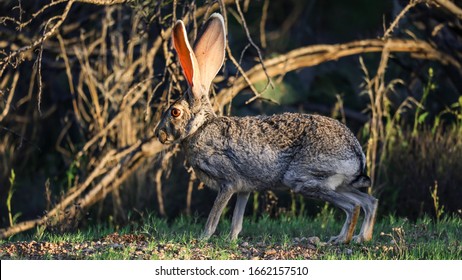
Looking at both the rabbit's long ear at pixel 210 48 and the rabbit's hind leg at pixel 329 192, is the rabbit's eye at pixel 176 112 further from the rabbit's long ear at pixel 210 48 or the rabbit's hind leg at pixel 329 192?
the rabbit's hind leg at pixel 329 192

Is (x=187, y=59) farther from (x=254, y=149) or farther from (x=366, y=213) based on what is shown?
(x=366, y=213)

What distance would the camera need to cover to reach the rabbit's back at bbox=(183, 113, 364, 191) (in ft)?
22.3

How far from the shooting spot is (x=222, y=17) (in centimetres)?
746

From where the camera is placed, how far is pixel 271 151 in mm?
6938

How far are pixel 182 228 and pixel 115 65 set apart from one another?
8.49 ft

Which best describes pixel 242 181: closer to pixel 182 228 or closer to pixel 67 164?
pixel 182 228

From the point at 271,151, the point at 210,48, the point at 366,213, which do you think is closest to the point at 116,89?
the point at 210,48

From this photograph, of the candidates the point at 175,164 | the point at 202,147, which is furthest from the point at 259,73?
the point at 202,147

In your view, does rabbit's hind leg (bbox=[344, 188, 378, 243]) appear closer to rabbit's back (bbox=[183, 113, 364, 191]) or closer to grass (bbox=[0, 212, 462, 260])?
grass (bbox=[0, 212, 462, 260])

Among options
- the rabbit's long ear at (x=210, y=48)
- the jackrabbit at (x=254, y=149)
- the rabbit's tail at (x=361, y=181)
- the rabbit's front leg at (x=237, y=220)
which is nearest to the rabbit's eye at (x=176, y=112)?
the jackrabbit at (x=254, y=149)

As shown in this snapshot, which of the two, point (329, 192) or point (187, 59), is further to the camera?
point (187, 59)

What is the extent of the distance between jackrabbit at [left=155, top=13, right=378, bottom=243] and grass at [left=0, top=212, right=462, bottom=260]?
23 centimetres

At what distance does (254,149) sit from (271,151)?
0.41 ft

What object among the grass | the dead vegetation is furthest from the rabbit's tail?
the dead vegetation
